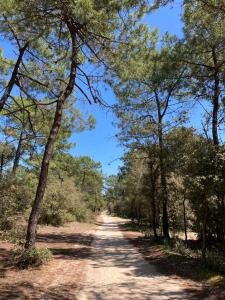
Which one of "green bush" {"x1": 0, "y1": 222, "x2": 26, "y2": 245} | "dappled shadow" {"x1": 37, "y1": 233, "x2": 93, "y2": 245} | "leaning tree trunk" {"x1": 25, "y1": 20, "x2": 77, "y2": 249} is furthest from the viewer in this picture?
"dappled shadow" {"x1": 37, "y1": 233, "x2": 93, "y2": 245}

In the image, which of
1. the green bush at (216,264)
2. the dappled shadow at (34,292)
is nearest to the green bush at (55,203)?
the green bush at (216,264)

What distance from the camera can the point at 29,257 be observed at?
37.9 feet

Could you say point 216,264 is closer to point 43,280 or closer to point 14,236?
point 43,280

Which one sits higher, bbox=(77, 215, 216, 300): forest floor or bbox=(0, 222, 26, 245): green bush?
bbox=(0, 222, 26, 245): green bush

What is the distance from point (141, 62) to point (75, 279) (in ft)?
28.7

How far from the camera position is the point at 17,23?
12.5 metres

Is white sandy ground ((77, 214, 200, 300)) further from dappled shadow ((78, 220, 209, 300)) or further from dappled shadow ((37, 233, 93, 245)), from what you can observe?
dappled shadow ((37, 233, 93, 245))

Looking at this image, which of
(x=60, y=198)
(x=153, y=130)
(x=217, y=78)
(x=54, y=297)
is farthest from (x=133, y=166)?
(x=54, y=297)

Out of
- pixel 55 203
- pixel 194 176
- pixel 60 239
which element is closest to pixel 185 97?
pixel 194 176

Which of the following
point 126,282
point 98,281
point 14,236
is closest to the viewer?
point 126,282

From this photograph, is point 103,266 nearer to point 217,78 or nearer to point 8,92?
point 8,92

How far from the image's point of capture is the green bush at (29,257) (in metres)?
11.4

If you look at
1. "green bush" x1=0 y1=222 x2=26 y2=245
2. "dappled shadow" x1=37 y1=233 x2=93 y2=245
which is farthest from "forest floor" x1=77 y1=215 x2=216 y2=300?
"dappled shadow" x1=37 y1=233 x2=93 y2=245

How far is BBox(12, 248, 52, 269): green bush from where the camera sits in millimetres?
11383
